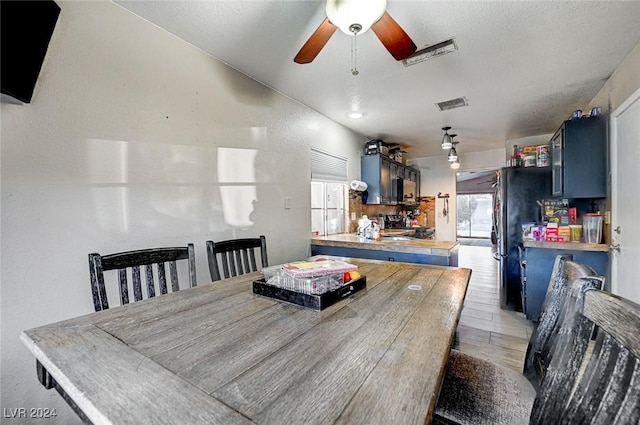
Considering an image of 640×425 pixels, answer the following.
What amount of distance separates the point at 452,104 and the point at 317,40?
7.46 feet

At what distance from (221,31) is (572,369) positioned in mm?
2410

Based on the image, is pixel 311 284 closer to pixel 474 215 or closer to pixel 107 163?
pixel 107 163

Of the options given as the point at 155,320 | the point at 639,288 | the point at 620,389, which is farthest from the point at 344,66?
the point at 639,288

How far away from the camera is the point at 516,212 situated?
332cm

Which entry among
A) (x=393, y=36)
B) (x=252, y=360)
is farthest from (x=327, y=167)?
(x=252, y=360)

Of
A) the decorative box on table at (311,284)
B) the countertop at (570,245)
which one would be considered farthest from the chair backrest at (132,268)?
the countertop at (570,245)

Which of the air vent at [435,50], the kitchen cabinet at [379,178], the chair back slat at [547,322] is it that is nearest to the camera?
the chair back slat at [547,322]

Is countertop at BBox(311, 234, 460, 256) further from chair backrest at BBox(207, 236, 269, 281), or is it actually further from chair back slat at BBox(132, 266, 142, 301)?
chair back slat at BBox(132, 266, 142, 301)

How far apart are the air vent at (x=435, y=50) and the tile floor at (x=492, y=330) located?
7.94 feet

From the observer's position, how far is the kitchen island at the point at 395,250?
2.64m

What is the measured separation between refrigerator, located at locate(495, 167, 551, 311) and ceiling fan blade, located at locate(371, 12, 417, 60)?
257cm

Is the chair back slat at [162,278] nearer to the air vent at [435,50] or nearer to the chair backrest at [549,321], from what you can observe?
the chair backrest at [549,321]

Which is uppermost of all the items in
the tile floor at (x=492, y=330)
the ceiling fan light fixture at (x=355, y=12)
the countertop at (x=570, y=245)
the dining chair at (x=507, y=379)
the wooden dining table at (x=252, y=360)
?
the ceiling fan light fixture at (x=355, y=12)

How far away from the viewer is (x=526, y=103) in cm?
319
